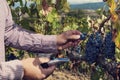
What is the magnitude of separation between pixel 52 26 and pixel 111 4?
3287mm

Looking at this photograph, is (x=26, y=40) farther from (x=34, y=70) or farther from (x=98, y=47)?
(x=34, y=70)

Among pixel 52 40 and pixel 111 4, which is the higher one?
pixel 111 4

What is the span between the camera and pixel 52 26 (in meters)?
6.22

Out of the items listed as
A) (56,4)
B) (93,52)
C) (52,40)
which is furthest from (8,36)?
(56,4)

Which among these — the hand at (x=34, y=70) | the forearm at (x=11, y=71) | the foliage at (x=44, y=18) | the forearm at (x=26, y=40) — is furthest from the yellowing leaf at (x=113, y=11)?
the foliage at (x=44, y=18)

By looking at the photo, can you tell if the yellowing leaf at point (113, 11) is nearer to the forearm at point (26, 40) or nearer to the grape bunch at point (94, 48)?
the forearm at point (26, 40)

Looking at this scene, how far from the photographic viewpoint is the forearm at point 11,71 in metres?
2.48

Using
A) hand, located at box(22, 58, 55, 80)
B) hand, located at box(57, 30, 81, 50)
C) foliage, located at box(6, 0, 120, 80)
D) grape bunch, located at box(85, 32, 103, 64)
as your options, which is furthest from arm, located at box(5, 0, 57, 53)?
foliage, located at box(6, 0, 120, 80)

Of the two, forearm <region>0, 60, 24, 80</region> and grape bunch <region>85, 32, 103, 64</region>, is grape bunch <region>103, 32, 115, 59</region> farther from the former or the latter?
forearm <region>0, 60, 24, 80</region>

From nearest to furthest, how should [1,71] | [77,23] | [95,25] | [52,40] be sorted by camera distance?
[1,71] → [52,40] → [95,25] → [77,23]

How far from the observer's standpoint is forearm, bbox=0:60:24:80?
8.13ft

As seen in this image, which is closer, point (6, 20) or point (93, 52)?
point (6, 20)

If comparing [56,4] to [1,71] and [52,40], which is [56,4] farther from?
[1,71]

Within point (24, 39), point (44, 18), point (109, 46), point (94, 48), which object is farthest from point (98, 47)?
point (44, 18)
